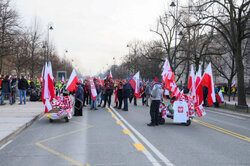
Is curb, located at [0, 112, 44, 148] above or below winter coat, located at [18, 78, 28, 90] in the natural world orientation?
below

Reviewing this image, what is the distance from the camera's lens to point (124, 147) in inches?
273

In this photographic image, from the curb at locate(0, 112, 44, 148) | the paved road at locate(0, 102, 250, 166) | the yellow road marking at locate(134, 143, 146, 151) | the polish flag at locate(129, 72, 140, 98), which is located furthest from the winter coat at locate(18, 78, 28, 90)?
the yellow road marking at locate(134, 143, 146, 151)

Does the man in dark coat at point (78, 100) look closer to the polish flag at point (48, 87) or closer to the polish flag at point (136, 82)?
the polish flag at point (48, 87)

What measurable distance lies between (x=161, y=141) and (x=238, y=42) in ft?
52.5

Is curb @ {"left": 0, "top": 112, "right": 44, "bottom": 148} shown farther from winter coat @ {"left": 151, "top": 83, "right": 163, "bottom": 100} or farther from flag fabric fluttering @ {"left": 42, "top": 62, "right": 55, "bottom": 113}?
winter coat @ {"left": 151, "top": 83, "right": 163, "bottom": 100}

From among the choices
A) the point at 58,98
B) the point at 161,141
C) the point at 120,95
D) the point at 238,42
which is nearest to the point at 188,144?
the point at 161,141

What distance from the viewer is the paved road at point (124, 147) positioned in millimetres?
5750

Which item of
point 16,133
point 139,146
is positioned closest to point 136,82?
point 16,133

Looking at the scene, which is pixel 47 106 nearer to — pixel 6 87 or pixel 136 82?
pixel 6 87

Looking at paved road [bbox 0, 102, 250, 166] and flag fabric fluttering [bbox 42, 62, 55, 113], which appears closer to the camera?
paved road [bbox 0, 102, 250, 166]

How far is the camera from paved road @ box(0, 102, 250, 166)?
18.9ft

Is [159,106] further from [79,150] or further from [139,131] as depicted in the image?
[79,150]

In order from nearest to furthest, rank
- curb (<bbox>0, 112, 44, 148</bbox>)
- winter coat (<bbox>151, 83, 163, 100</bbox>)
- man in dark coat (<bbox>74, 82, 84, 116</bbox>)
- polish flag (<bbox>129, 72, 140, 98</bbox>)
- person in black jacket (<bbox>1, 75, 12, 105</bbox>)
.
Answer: curb (<bbox>0, 112, 44, 148</bbox>) → winter coat (<bbox>151, 83, 163, 100</bbox>) → man in dark coat (<bbox>74, 82, 84, 116</bbox>) → person in black jacket (<bbox>1, 75, 12, 105</bbox>) → polish flag (<bbox>129, 72, 140, 98</bbox>)

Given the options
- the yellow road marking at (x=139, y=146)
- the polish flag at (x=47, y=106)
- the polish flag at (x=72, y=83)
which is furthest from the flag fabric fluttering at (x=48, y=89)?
the yellow road marking at (x=139, y=146)
